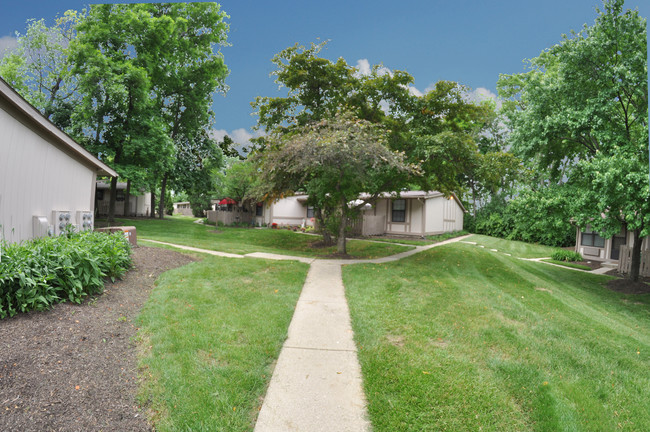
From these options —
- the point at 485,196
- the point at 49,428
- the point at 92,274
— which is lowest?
the point at 49,428

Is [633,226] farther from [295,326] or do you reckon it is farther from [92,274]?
[92,274]

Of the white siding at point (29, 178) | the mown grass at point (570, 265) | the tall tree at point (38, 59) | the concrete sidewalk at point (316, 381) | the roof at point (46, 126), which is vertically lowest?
the concrete sidewalk at point (316, 381)

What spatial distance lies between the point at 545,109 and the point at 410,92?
349 cm

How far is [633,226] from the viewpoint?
6.25 m

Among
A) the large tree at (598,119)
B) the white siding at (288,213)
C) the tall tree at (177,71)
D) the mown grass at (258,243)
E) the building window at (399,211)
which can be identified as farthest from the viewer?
the white siding at (288,213)

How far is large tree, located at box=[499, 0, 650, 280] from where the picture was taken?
226 inches

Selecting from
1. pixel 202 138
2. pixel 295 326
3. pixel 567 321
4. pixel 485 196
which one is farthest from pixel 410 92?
pixel 485 196

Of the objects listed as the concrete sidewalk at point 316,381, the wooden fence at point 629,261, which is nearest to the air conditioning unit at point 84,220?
the concrete sidewalk at point 316,381

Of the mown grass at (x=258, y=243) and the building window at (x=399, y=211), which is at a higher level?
the building window at (x=399, y=211)

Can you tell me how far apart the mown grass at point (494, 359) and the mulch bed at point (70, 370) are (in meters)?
2.00

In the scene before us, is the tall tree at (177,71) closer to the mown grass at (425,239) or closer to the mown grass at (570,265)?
the mown grass at (425,239)

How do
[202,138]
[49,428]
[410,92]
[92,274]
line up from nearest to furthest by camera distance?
[49,428], [92,274], [410,92], [202,138]

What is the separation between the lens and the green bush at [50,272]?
11.2ft

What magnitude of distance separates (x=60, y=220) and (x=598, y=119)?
11053mm
